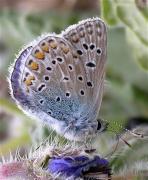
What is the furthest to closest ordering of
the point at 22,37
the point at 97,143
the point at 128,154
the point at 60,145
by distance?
the point at 22,37
the point at 97,143
the point at 128,154
the point at 60,145

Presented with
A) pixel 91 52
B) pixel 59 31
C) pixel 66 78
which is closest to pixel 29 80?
pixel 66 78

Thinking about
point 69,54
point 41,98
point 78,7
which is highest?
point 78,7

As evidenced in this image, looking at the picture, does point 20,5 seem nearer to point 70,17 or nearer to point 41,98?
point 70,17

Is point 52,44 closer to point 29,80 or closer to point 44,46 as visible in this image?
point 44,46

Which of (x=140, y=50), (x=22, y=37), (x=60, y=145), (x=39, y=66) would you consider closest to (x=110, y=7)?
(x=140, y=50)

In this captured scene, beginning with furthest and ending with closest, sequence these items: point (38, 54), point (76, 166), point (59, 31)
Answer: point (59, 31) < point (38, 54) < point (76, 166)

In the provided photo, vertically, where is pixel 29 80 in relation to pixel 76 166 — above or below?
above
